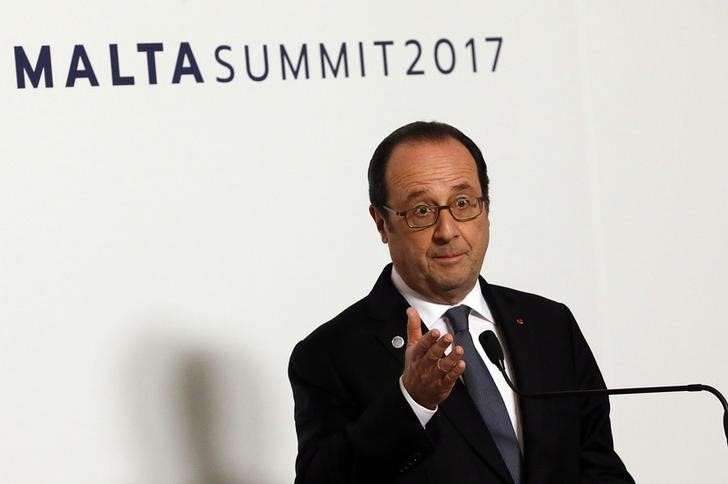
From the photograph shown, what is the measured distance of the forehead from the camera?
96.4 inches

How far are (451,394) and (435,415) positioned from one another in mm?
87

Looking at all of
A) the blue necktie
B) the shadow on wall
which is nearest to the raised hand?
the blue necktie

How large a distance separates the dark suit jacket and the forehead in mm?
212

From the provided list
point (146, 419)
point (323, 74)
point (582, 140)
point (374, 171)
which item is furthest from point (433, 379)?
point (582, 140)

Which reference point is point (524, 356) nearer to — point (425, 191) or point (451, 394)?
point (451, 394)

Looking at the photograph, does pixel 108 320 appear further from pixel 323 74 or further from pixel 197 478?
pixel 323 74

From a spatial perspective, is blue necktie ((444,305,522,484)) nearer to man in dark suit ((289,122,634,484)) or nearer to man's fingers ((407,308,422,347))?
man in dark suit ((289,122,634,484))

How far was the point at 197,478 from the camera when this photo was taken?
11.0 feet

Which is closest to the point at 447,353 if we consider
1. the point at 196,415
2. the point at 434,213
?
the point at 434,213

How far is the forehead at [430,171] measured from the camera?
2.45 metres

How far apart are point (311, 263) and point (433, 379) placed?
1.49 meters

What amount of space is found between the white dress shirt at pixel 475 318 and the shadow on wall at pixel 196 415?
996mm

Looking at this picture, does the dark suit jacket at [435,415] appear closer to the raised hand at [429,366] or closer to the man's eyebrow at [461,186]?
the raised hand at [429,366]

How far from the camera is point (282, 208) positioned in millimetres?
3490
